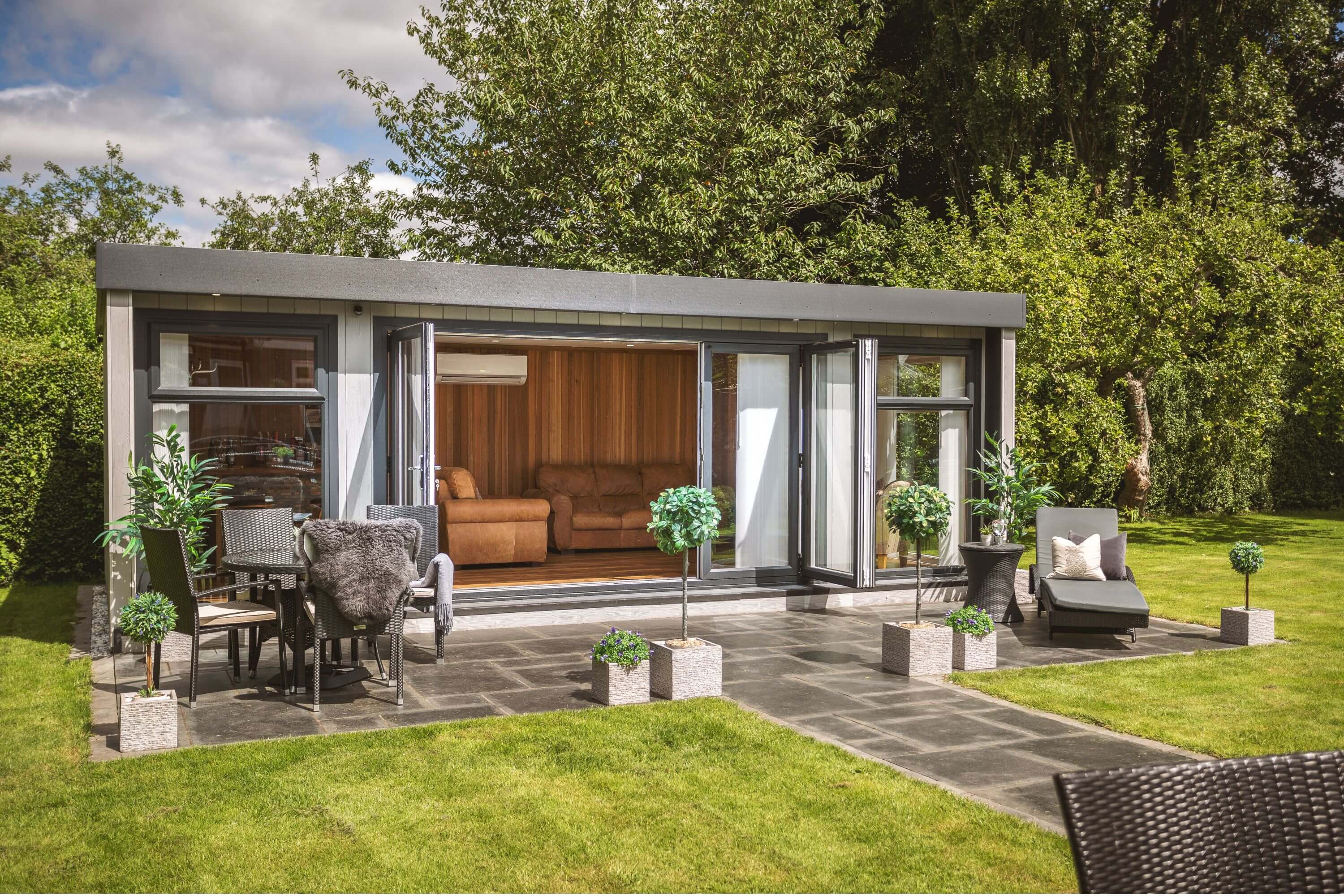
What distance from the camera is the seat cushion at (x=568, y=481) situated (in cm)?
1274

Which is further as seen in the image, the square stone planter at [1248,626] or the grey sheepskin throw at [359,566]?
the square stone planter at [1248,626]

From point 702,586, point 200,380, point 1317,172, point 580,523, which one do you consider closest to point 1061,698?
point 702,586

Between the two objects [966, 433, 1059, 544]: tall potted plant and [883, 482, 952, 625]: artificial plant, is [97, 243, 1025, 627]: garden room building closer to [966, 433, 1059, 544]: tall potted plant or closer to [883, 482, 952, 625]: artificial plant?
[966, 433, 1059, 544]: tall potted plant

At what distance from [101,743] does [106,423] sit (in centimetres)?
282

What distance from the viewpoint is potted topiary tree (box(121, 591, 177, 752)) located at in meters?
4.72

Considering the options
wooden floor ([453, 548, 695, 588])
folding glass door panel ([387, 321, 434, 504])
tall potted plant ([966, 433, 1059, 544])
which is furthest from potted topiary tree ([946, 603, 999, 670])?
folding glass door panel ([387, 321, 434, 504])

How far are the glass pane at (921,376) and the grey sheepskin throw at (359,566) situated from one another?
4864 mm

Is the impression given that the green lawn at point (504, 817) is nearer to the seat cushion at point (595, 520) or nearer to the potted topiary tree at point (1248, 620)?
the potted topiary tree at point (1248, 620)

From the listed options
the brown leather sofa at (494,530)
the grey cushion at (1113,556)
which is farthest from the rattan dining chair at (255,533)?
the grey cushion at (1113,556)

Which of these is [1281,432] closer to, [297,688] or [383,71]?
[383,71]

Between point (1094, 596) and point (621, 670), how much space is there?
3.73 metres

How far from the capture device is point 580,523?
12.0 m

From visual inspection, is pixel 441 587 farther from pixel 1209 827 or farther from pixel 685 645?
pixel 1209 827

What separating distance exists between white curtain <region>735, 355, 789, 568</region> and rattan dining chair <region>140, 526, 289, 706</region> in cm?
413
